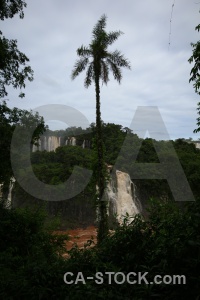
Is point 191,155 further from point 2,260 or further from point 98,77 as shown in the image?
point 2,260

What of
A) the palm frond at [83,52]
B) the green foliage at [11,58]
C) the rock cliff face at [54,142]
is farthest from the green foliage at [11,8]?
the rock cliff face at [54,142]

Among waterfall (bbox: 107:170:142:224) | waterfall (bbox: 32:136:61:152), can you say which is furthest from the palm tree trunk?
waterfall (bbox: 32:136:61:152)

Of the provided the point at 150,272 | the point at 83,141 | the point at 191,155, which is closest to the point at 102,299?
the point at 150,272

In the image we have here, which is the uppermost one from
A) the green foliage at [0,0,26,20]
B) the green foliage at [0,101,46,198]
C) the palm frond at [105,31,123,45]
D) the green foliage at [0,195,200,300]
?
the palm frond at [105,31,123,45]

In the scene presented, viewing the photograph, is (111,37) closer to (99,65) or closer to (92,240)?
(99,65)

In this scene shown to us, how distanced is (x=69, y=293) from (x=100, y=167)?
12.3 m

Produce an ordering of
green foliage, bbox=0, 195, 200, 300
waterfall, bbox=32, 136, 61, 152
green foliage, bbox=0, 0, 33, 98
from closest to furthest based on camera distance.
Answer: green foliage, bbox=0, 195, 200, 300
green foliage, bbox=0, 0, 33, 98
waterfall, bbox=32, 136, 61, 152

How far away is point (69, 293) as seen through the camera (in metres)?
2.42

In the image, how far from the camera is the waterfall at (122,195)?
26.6m

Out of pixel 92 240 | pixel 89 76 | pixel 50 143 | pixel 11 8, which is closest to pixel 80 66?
pixel 89 76

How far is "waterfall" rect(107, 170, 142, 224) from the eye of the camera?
87.4 feet

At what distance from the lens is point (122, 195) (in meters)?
27.2

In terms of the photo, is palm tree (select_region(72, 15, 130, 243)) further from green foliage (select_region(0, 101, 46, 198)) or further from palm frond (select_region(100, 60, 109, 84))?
green foliage (select_region(0, 101, 46, 198))

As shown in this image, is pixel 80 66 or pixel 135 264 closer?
pixel 135 264
